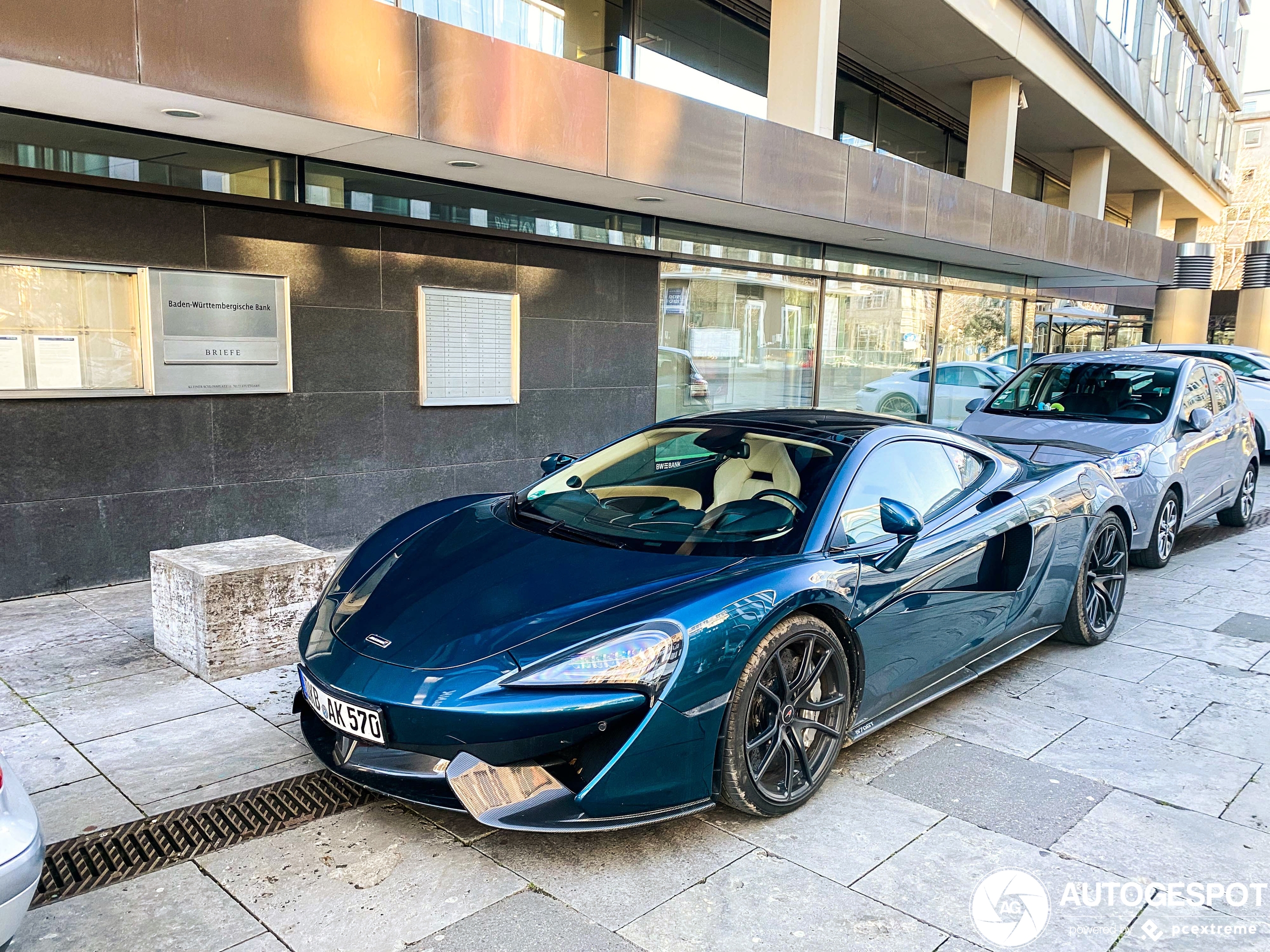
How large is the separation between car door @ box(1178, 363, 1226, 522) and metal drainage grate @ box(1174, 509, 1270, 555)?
0.47 metres

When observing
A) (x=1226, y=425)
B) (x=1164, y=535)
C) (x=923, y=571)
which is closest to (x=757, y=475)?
(x=923, y=571)

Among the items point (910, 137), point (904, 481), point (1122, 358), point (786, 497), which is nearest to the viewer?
Answer: point (786, 497)

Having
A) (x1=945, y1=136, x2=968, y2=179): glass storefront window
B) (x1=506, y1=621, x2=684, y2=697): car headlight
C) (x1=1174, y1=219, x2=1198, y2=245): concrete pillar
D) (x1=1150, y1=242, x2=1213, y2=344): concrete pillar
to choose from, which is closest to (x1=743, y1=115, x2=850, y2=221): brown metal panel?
(x1=506, y1=621, x2=684, y2=697): car headlight

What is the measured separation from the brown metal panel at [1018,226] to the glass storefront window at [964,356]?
79.1 inches

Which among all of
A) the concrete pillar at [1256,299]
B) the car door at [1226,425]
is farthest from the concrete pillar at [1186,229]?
the car door at [1226,425]

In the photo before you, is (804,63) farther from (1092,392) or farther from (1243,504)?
(1243,504)

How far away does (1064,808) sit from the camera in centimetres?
352

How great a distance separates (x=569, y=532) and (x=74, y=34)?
11.2 ft

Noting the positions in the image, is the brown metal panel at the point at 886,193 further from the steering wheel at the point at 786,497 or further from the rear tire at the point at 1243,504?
the steering wheel at the point at 786,497

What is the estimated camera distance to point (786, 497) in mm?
3830

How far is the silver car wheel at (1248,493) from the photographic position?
29.7 feet

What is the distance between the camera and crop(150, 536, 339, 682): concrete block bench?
461cm

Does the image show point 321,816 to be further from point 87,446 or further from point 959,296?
point 959,296

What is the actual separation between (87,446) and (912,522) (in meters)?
5.14
